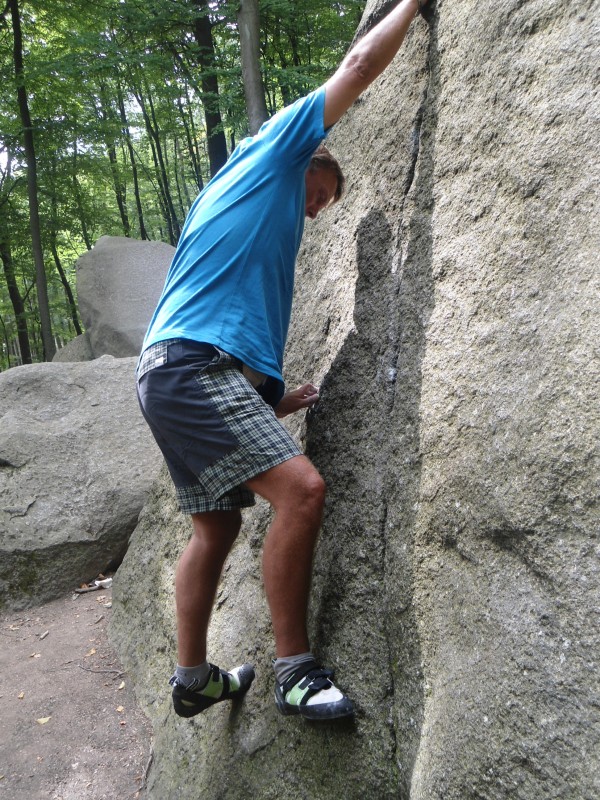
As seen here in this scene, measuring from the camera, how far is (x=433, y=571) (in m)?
2.00

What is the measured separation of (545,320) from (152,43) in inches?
459

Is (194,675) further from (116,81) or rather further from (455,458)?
(116,81)

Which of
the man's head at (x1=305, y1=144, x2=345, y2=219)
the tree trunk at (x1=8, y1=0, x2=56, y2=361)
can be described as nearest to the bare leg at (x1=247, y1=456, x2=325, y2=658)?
the man's head at (x1=305, y1=144, x2=345, y2=219)

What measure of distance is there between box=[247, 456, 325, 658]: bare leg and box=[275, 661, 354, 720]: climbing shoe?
9 cm

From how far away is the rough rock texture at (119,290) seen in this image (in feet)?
34.7

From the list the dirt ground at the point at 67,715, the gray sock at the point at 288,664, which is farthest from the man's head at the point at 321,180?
the dirt ground at the point at 67,715

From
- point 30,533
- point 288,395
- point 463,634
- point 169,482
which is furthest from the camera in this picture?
point 30,533

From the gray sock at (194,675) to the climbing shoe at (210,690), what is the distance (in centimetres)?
1

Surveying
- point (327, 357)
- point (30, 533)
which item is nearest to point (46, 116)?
point (30, 533)

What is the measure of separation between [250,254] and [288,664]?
1.47m

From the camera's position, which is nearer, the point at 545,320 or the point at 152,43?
the point at 545,320

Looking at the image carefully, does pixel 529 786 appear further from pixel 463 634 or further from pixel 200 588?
pixel 200 588

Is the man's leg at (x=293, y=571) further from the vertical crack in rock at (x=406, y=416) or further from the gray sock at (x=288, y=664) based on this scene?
the vertical crack in rock at (x=406, y=416)

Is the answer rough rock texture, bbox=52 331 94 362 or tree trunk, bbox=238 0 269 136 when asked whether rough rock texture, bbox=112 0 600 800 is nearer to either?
tree trunk, bbox=238 0 269 136
